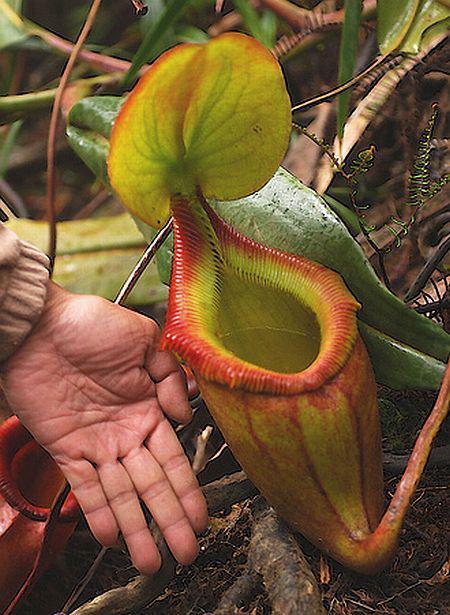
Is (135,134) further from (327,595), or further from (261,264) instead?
(327,595)

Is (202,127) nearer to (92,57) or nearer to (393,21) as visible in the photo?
(393,21)

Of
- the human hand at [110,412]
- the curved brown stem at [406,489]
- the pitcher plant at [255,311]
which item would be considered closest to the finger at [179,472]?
the human hand at [110,412]

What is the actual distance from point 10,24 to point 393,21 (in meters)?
1.13

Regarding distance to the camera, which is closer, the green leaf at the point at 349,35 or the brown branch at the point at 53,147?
the green leaf at the point at 349,35

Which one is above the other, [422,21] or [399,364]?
[422,21]

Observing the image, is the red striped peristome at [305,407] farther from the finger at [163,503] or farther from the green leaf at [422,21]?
the green leaf at [422,21]

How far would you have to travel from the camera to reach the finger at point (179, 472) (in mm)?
1049

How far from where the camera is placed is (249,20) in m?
1.73

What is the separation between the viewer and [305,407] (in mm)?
896

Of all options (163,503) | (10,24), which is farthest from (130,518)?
(10,24)

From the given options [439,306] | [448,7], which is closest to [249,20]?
[448,7]

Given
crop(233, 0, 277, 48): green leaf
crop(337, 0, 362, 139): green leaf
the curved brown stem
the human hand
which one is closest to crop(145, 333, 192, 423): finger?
the human hand

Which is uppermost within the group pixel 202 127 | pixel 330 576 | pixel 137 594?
pixel 202 127

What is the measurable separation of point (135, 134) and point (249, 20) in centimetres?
94
